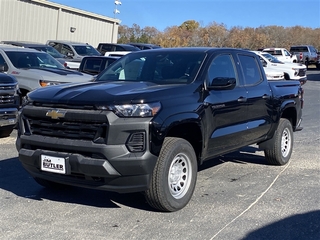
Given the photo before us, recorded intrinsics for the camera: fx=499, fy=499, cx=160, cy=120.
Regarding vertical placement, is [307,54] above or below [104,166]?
above

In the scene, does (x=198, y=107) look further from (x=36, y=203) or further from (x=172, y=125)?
(x=36, y=203)

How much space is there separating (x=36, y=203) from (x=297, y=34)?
65895mm

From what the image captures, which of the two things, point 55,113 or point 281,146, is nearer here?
point 55,113

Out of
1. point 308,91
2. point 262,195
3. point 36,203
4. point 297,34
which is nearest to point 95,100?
point 36,203

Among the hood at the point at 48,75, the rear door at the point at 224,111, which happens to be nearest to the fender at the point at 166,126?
the rear door at the point at 224,111

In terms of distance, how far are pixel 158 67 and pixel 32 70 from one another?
19.3ft

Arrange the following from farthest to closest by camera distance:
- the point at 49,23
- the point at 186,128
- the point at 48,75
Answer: the point at 49,23
the point at 48,75
the point at 186,128

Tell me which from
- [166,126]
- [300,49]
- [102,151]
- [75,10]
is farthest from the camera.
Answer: [300,49]

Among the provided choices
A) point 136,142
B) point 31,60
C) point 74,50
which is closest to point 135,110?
point 136,142

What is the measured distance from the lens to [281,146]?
7812 millimetres

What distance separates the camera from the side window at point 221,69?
5.99 meters

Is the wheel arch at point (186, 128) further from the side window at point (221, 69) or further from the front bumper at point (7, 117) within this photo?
the front bumper at point (7, 117)

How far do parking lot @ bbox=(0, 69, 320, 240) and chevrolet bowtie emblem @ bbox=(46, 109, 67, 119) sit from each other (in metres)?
1.06

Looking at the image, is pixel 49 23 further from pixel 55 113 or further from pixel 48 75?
pixel 55 113
